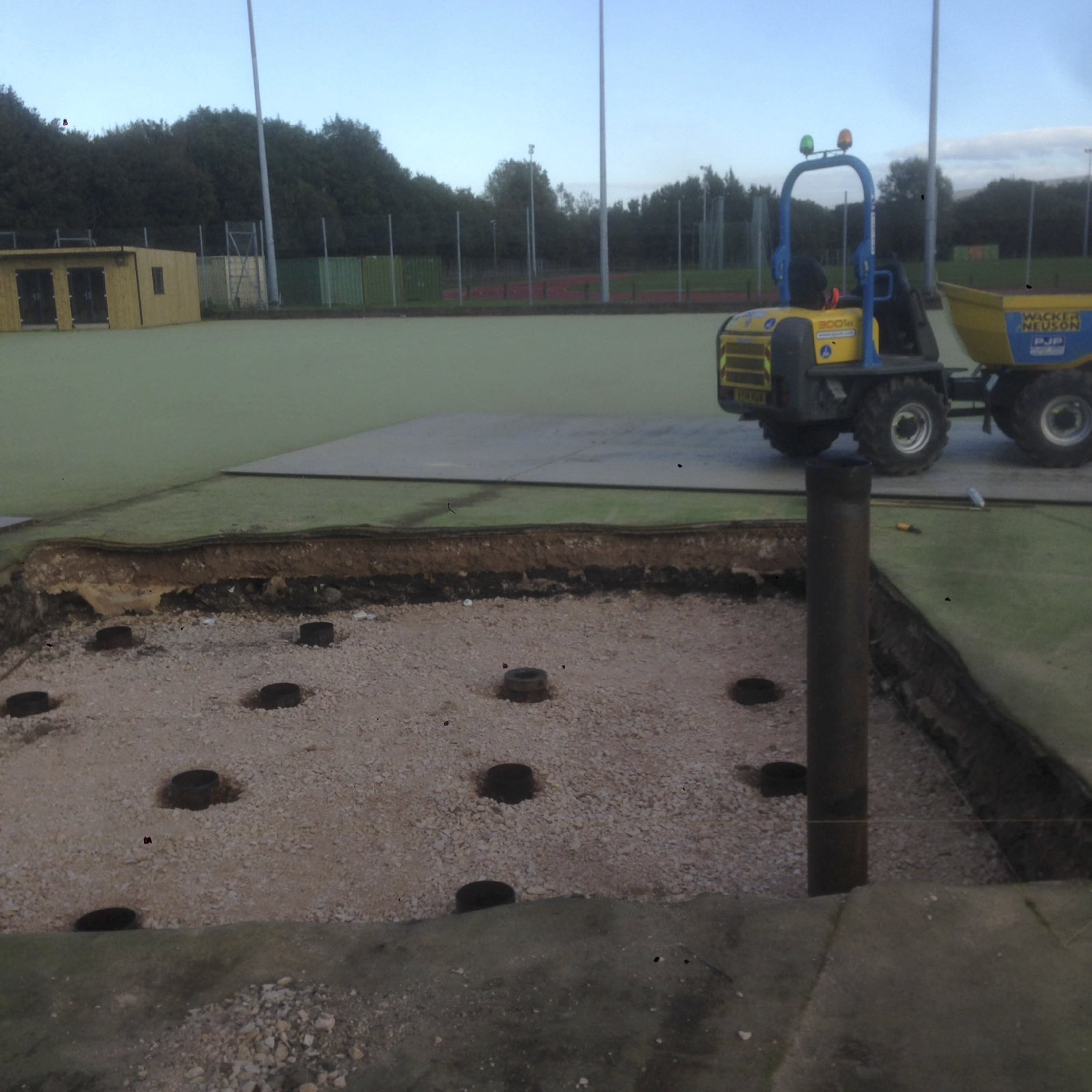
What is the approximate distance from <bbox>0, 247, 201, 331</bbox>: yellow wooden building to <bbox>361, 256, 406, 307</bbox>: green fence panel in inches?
344

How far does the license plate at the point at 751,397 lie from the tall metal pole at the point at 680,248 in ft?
101

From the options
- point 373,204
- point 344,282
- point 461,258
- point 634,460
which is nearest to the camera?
point 634,460

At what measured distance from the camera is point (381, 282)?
44.8 meters

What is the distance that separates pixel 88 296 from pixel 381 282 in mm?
11254

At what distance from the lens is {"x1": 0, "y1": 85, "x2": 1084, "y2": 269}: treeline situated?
32.6m

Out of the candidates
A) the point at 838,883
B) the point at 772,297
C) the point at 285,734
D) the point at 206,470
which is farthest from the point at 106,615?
the point at 772,297

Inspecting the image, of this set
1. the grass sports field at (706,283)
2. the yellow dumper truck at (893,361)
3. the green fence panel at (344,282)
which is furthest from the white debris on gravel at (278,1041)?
the green fence panel at (344,282)

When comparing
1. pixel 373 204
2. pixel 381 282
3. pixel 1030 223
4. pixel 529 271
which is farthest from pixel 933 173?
pixel 373 204

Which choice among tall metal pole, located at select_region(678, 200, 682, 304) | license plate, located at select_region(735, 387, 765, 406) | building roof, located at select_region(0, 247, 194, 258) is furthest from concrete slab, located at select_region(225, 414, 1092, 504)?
tall metal pole, located at select_region(678, 200, 682, 304)

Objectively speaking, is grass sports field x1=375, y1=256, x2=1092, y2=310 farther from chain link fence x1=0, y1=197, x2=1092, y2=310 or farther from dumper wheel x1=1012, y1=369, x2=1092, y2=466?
dumper wheel x1=1012, y1=369, x2=1092, y2=466

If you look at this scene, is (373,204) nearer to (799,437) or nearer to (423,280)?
(423,280)

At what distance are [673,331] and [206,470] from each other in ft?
62.0

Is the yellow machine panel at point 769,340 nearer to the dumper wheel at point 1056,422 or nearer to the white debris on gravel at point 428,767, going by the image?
the dumper wheel at point 1056,422

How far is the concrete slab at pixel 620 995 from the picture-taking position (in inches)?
93.9
